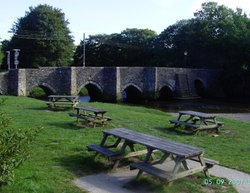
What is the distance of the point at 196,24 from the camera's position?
5088 centimetres

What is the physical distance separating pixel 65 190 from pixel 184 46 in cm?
4762

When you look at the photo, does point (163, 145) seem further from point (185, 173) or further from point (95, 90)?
point (95, 90)

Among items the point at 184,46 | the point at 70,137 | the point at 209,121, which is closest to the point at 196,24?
the point at 184,46

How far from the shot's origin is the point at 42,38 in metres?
43.6

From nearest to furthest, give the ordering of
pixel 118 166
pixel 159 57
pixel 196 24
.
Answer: pixel 118 166 < pixel 196 24 < pixel 159 57

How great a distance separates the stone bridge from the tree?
11.9 meters

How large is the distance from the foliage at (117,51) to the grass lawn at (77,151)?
4583 centimetres

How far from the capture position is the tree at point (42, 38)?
44062 millimetres

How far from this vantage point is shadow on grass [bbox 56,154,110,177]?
7.28m

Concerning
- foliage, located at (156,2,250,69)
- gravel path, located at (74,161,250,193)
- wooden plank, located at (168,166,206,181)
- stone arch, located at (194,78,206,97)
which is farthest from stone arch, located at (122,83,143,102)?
wooden plank, located at (168,166,206,181)

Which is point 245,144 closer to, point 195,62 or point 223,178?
point 223,178

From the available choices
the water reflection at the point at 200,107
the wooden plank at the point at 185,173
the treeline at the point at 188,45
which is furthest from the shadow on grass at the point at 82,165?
the treeline at the point at 188,45
